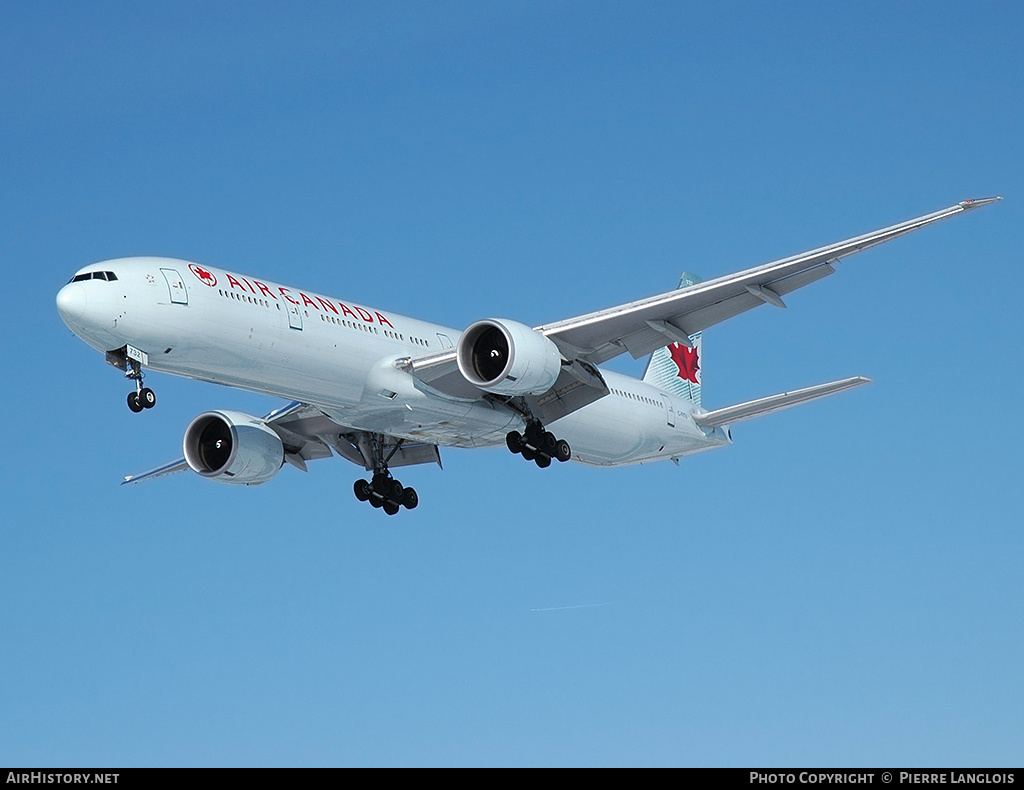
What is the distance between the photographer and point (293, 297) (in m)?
28.2

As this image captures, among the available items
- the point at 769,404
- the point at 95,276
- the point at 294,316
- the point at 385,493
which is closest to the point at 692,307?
the point at 769,404

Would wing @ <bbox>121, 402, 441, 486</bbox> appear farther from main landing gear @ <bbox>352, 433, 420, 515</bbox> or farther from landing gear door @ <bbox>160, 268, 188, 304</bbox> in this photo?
landing gear door @ <bbox>160, 268, 188, 304</bbox>

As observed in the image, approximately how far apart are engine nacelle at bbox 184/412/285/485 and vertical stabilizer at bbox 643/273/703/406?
13125 mm

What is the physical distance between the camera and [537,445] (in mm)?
32094

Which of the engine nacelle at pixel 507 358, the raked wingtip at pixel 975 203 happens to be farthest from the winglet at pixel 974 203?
the engine nacelle at pixel 507 358

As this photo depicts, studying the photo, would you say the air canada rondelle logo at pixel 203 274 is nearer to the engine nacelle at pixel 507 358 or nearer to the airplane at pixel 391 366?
the airplane at pixel 391 366

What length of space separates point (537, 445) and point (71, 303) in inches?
473

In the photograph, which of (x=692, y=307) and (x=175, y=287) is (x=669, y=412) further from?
(x=175, y=287)

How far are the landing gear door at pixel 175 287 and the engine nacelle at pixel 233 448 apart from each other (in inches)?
323

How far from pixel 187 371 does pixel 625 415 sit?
1332 centimetres

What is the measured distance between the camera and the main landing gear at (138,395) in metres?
25.7

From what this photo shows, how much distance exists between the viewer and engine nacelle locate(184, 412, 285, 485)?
33.7 m
